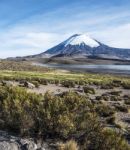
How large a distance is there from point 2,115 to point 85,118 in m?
3.57

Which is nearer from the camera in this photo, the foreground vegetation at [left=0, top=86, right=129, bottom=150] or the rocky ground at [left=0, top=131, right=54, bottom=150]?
the rocky ground at [left=0, top=131, right=54, bottom=150]

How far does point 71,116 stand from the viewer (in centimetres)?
1300

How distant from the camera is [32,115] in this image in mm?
13406

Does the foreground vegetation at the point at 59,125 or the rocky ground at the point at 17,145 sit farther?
the foreground vegetation at the point at 59,125

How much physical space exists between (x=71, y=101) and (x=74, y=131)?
3.68 m

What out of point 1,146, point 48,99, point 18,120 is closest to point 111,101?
point 48,99

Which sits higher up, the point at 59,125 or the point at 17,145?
the point at 59,125

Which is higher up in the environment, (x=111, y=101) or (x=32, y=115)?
(x=32, y=115)

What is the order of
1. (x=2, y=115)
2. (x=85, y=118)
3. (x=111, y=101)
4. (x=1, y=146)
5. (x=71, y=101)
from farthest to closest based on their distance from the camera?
→ (x=111, y=101) → (x=71, y=101) → (x=2, y=115) → (x=85, y=118) → (x=1, y=146)

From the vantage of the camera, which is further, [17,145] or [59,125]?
[59,125]

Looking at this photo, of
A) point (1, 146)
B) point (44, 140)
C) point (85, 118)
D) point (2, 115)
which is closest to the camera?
point (1, 146)

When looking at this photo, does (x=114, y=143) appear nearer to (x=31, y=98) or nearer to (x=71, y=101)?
(x=71, y=101)

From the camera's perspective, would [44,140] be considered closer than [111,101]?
Yes

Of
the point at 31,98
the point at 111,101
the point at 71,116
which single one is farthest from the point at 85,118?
the point at 111,101
